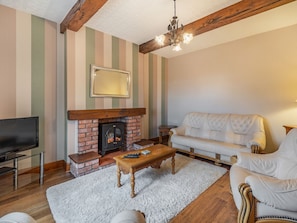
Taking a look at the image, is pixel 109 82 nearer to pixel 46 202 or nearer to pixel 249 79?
pixel 46 202

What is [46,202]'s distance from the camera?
1.98 metres

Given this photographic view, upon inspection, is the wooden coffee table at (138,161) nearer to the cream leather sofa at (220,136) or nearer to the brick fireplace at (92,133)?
the brick fireplace at (92,133)

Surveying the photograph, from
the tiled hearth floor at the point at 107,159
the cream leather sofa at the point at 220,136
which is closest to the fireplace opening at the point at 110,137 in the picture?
the tiled hearth floor at the point at 107,159

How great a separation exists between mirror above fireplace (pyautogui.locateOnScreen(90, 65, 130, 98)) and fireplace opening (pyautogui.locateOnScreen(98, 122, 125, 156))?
73 cm

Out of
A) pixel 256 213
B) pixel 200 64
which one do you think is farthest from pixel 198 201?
pixel 200 64

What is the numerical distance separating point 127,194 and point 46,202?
1059mm

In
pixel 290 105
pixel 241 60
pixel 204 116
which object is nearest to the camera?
pixel 290 105

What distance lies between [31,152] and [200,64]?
15.0 feet

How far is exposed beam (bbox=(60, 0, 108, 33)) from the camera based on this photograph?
2158 millimetres

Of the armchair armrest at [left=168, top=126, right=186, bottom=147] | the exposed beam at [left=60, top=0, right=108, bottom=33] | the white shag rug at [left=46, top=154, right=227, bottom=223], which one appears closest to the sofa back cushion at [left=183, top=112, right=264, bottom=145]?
the armchair armrest at [left=168, top=126, right=186, bottom=147]

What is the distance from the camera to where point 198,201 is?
2.01 m

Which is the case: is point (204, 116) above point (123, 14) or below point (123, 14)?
below

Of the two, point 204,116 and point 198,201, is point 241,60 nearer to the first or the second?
point 204,116

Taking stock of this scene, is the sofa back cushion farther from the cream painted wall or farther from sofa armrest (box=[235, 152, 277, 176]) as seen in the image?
sofa armrest (box=[235, 152, 277, 176])
